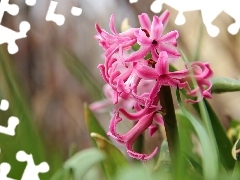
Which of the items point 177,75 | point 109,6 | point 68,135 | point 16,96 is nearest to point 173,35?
point 177,75

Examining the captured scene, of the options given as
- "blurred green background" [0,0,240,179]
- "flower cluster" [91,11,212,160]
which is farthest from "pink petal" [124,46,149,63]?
"blurred green background" [0,0,240,179]

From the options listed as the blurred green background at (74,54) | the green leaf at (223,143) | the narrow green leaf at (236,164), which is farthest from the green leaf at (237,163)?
the blurred green background at (74,54)

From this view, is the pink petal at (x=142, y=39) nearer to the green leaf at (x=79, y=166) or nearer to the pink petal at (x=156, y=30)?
the pink petal at (x=156, y=30)

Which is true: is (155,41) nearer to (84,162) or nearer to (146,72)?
(146,72)

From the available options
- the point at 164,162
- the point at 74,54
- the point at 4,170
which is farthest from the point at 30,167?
the point at 74,54

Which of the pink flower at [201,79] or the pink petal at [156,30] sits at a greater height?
the pink petal at [156,30]

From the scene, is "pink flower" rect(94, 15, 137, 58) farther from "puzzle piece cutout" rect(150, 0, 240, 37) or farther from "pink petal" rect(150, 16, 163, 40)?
"puzzle piece cutout" rect(150, 0, 240, 37)
